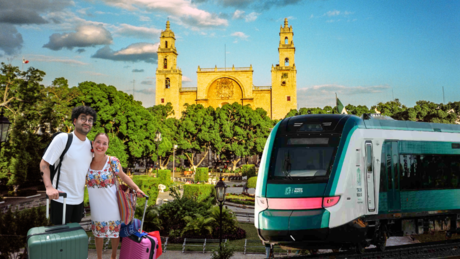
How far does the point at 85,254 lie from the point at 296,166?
433 centimetres

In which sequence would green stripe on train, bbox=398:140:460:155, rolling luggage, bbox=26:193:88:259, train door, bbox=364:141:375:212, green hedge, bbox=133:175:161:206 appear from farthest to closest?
green hedge, bbox=133:175:161:206
green stripe on train, bbox=398:140:460:155
train door, bbox=364:141:375:212
rolling luggage, bbox=26:193:88:259

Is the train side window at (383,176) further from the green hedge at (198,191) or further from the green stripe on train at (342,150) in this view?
the green hedge at (198,191)

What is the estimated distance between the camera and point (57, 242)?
3.95 m

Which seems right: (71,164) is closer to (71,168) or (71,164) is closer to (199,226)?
(71,168)

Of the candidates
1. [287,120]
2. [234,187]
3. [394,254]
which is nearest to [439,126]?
[394,254]

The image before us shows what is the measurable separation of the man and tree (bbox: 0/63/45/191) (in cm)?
2197

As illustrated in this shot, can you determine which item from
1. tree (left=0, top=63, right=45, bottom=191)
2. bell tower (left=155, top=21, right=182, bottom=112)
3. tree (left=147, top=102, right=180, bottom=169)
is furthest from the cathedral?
tree (left=0, top=63, right=45, bottom=191)

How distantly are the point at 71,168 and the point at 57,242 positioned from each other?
803mm

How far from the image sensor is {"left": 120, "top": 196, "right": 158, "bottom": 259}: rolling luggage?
181 inches

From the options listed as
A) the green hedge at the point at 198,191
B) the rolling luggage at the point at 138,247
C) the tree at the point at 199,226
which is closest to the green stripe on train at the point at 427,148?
the rolling luggage at the point at 138,247

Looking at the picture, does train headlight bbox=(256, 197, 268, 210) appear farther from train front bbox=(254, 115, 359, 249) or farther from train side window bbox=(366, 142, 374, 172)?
train side window bbox=(366, 142, 374, 172)

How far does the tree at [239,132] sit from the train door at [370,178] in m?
42.1

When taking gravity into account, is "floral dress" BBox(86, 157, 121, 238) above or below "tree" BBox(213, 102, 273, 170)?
below

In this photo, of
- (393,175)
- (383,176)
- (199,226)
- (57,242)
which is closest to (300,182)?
(383,176)
